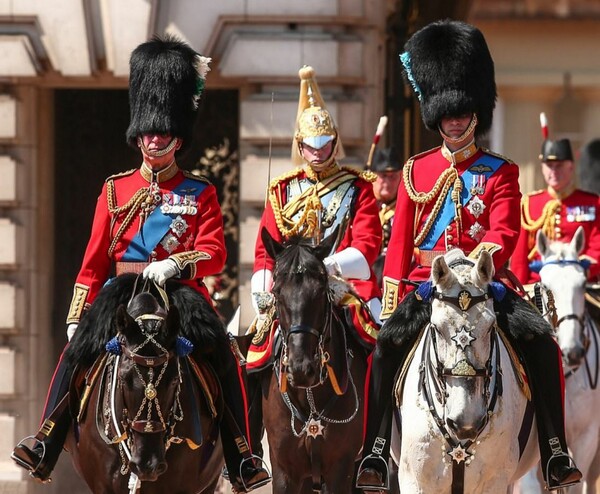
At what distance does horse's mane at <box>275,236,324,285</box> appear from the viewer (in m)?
10.5

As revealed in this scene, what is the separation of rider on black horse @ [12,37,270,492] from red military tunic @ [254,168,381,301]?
1049 millimetres

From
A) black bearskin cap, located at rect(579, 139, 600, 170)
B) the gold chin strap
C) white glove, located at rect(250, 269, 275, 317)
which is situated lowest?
white glove, located at rect(250, 269, 275, 317)

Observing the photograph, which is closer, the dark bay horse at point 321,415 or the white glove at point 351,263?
the dark bay horse at point 321,415

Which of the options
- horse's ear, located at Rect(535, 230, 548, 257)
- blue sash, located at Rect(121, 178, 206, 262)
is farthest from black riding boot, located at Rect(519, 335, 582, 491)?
horse's ear, located at Rect(535, 230, 548, 257)

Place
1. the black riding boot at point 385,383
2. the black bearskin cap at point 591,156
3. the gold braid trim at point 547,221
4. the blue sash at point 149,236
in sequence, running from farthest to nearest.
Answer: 1. the black bearskin cap at point 591,156
2. the gold braid trim at point 547,221
3. the blue sash at point 149,236
4. the black riding boot at point 385,383

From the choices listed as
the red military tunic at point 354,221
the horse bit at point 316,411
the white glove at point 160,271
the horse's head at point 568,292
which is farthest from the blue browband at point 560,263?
the white glove at point 160,271

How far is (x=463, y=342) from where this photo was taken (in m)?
9.12

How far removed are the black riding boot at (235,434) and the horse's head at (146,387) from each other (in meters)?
0.74

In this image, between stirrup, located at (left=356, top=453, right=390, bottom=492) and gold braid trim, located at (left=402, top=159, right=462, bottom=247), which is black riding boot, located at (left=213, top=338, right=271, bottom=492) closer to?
stirrup, located at (left=356, top=453, right=390, bottom=492)

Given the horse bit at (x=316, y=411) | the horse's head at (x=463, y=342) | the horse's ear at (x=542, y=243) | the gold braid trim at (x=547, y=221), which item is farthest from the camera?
the gold braid trim at (x=547, y=221)

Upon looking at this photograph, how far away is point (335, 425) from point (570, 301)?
2.84m

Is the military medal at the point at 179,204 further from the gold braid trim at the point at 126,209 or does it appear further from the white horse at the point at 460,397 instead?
the white horse at the point at 460,397

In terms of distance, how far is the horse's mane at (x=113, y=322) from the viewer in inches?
395

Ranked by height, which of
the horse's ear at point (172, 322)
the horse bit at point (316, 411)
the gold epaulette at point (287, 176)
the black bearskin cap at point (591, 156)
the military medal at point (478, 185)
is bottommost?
the horse bit at point (316, 411)
